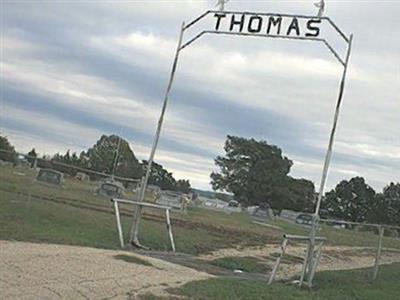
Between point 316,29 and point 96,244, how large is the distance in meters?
7.35

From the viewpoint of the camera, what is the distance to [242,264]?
755 inches

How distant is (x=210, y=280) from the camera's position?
1270 centimetres

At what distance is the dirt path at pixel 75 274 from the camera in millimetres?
9469

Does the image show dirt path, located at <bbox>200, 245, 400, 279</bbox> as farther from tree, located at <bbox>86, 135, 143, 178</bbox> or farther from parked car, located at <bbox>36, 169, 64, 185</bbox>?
tree, located at <bbox>86, 135, 143, 178</bbox>

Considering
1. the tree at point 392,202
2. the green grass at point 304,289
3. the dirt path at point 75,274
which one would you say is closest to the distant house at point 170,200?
the green grass at point 304,289

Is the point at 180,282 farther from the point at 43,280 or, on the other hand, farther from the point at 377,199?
the point at 377,199

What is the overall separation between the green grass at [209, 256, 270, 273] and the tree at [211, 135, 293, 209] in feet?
307

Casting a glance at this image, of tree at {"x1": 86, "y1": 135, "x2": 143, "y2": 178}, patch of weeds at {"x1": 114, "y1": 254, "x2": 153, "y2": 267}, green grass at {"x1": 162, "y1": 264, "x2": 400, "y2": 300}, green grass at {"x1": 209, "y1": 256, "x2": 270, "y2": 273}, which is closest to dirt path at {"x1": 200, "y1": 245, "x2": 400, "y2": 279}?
green grass at {"x1": 209, "y1": 256, "x2": 270, "y2": 273}

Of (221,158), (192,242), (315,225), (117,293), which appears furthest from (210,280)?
(221,158)

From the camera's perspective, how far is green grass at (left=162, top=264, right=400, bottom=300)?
11328 mm

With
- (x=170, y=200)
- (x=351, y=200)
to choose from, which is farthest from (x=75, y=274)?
(x=351, y=200)

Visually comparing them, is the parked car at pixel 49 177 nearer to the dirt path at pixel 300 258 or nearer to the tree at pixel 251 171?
the dirt path at pixel 300 258

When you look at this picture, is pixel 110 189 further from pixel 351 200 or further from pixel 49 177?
pixel 351 200

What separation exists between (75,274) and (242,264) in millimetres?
9051
